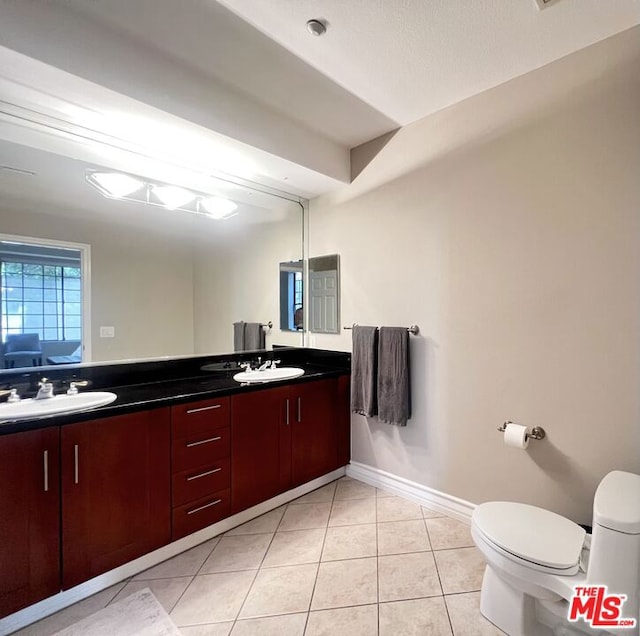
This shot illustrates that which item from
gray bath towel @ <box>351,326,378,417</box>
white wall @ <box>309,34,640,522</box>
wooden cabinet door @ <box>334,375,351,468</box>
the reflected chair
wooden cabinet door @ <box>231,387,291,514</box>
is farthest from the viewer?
wooden cabinet door @ <box>334,375,351,468</box>

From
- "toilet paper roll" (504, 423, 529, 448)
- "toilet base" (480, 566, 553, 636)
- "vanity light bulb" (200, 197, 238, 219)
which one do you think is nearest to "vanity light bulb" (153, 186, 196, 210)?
"vanity light bulb" (200, 197, 238, 219)

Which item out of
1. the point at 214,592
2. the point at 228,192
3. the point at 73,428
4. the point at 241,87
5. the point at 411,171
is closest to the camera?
the point at 73,428

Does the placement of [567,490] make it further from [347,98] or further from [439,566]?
[347,98]

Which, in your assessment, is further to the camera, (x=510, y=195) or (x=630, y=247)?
(x=510, y=195)

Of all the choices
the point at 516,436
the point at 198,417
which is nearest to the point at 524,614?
the point at 516,436

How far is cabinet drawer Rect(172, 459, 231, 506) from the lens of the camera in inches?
72.5

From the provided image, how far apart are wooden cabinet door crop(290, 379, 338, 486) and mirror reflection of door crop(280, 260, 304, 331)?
0.66 meters

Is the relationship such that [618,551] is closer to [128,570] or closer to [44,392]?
[128,570]

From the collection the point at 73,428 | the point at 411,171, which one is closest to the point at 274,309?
the point at 411,171

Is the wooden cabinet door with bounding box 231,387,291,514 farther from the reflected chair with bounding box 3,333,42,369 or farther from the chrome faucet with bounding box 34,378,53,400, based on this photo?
the reflected chair with bounding box 3,333,42,369

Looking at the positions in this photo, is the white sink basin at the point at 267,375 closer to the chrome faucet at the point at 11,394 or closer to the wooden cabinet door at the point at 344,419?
the wooden cabinet door at the point at 344,419

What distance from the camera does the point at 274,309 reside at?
3.00m

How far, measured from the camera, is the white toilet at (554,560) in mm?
1179

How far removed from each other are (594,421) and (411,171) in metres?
1.81
